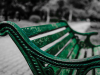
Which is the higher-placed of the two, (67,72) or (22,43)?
(22,43)

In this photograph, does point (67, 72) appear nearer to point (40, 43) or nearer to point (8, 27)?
point (40, 43)

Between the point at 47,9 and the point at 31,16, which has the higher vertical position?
the point at 47,9

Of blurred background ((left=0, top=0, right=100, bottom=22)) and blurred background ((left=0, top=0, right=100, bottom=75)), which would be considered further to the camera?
blurred background ((left=0, top=0, right=100, bottom=22))

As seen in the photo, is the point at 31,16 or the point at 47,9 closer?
the point at 31,16

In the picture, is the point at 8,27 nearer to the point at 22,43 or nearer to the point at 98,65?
the point at 22,43

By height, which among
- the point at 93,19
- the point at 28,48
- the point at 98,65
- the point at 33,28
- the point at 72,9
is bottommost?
the point at 93,19


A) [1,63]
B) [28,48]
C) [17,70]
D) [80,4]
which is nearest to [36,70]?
[28,48]

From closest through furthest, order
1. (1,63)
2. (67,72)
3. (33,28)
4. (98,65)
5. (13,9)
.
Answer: (98,65) → (33,28) → (67,72) → (1,63) → (13,9)

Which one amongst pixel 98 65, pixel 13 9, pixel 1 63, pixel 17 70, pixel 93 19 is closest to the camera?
pixel 98 65

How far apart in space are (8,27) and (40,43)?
1.38 feet

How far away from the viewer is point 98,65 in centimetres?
80

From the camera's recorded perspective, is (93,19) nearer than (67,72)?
No

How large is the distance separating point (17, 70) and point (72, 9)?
1196 inches

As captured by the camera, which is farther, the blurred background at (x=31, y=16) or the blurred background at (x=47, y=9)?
the blurred background at (x=47, y=9)
